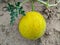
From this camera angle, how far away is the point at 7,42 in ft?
4.86

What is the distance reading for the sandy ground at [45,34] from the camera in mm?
1467

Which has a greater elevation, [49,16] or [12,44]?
[49,16]

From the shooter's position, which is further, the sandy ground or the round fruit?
the sandy ground

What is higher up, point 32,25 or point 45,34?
point 32,25

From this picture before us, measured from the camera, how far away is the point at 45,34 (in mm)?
1480

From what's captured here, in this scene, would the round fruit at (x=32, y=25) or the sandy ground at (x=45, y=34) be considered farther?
the sandy ground at (x=45, y=34)

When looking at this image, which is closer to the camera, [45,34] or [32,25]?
[32,25]

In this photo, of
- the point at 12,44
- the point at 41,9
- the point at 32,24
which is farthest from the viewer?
the point at 41,9

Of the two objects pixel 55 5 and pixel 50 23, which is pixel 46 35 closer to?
pixel 50 23

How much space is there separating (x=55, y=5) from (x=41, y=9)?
0.12m

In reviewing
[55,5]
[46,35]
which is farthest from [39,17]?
[55,5]

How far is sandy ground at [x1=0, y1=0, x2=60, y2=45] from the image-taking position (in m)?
1.47

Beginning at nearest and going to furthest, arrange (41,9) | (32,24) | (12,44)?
(32,24) → (12,44) → (41,9)

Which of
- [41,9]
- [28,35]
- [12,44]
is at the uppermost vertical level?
[41,9]
